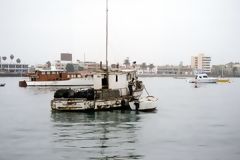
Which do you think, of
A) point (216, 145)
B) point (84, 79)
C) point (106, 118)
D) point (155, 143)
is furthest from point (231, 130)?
point (84, 79)

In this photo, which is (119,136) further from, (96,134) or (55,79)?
(55,79)


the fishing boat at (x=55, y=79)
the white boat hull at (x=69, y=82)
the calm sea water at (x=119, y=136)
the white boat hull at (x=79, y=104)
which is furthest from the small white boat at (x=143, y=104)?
the white boat hull at (x=69, y=82)

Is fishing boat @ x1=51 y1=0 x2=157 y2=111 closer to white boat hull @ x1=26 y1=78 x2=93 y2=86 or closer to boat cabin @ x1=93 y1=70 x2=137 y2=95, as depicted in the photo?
boat cabin @ x1=93 y1=70 x2=137 y2=95

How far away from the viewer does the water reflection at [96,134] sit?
2017 centimetres

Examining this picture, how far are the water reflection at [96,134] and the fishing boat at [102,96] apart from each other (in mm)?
716

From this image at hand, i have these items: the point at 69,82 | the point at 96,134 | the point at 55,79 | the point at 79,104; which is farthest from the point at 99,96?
the point at 55,79

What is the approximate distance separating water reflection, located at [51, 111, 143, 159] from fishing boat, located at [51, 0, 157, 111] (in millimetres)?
716

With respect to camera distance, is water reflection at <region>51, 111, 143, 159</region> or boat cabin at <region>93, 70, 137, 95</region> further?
boat cabin at <region>93, 70, 137, 95</region>

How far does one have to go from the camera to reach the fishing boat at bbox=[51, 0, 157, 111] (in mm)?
36219

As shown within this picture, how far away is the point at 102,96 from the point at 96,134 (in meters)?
11.4

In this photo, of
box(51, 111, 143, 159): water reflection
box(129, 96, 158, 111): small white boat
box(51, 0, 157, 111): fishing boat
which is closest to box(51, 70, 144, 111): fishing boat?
box(51, 0, 157, 111): fishing boat

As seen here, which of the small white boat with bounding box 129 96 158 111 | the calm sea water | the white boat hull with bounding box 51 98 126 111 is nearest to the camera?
the calm sea water

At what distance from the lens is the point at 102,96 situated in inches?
1457

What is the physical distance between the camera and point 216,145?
879 inches
